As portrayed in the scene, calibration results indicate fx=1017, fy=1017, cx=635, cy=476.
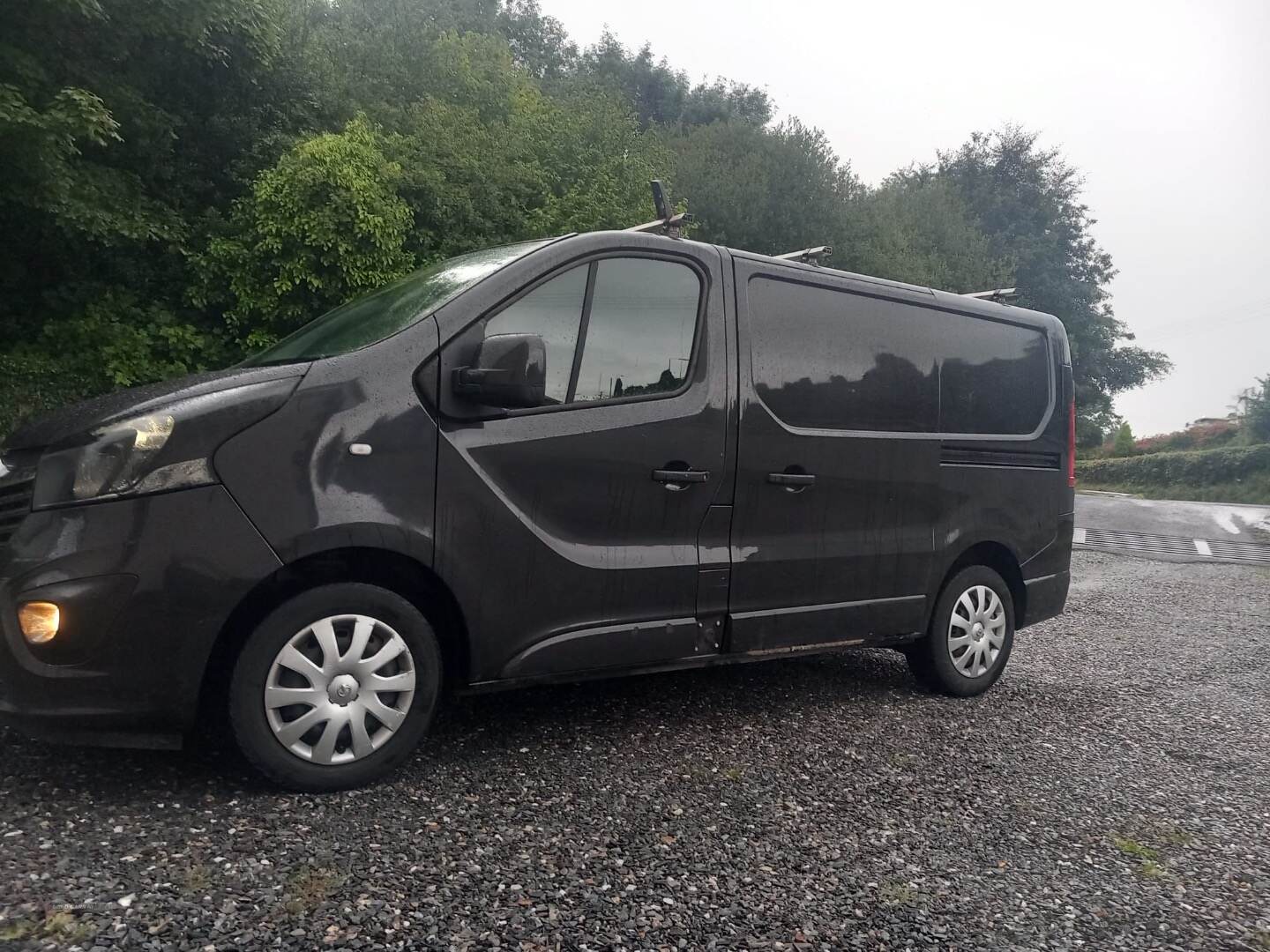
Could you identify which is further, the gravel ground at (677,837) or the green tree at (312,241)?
the green tree at (312,241)

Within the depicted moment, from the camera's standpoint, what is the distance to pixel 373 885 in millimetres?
2711

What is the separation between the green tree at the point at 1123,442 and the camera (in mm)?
50406

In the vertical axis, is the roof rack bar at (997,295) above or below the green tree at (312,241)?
below

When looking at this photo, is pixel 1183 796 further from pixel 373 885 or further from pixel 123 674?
pixel 123 674

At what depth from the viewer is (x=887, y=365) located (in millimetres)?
4859

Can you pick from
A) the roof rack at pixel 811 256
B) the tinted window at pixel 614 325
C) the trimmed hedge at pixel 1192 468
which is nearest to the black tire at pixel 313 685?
the tinted window at pixel 614 325

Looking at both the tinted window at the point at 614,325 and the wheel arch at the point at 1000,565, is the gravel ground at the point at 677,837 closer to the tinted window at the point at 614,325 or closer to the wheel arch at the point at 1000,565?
the wheel arch at the point at 1000,565

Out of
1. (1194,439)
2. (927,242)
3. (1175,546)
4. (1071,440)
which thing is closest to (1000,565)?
(1071,440)

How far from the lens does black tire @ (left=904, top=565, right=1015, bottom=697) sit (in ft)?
16.8

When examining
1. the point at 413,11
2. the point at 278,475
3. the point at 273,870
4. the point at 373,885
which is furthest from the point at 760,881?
the point at 413,11

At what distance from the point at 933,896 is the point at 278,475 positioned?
2319 millimetres

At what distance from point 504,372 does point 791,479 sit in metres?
1.49

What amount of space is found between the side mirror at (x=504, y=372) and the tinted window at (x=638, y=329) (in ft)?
1.08

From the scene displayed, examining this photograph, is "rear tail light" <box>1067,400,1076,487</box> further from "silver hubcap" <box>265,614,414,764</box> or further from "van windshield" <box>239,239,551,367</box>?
"silver hubcap" <box>265,614,414,764</box>
